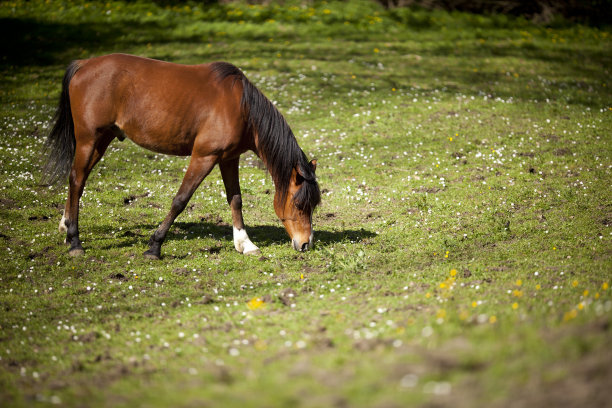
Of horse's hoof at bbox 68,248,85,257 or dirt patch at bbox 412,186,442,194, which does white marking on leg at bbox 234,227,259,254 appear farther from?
dirt patch at bbox 412,186,442,194

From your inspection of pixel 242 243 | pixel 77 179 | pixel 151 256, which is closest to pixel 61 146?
pixel 77 179

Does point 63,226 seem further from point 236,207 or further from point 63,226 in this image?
point 236,207

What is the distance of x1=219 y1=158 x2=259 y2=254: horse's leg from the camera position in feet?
30.8

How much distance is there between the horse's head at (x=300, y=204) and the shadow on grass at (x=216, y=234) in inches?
24.2

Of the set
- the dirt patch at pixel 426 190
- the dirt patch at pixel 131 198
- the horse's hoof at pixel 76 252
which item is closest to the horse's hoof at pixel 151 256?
the horse's hoof at pixel 76 252

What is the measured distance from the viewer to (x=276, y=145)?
29.1 ft

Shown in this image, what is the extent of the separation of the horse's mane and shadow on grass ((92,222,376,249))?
115 cm

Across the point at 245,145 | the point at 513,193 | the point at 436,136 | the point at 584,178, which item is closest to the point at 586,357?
the point at 245,145

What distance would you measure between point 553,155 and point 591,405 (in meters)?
10.5

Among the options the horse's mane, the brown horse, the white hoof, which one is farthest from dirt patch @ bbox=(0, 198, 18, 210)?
the horse's mane

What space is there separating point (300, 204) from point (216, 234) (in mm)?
2163

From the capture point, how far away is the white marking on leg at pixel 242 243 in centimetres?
936

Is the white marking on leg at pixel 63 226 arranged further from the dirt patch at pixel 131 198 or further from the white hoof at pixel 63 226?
the dirt patch at pixel 131 198

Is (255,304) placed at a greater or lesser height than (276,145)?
lesser
